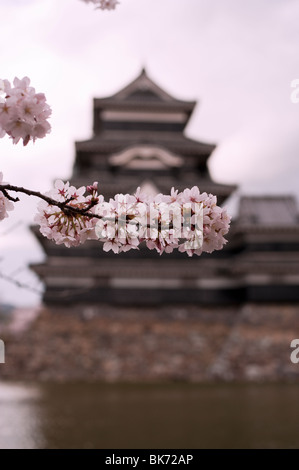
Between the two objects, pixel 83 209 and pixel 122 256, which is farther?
pixel 122 256

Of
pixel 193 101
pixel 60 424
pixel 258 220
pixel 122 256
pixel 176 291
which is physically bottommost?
pixel 60 424

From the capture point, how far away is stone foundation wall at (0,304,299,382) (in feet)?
42.5

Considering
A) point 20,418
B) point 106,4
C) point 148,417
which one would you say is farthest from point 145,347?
point 106,4

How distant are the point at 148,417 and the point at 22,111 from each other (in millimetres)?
A: 6474

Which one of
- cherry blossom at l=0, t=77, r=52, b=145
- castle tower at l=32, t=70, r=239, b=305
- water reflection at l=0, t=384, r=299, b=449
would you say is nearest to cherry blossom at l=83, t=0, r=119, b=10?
cherry blossom at l=0, t=77, r=52, b=145

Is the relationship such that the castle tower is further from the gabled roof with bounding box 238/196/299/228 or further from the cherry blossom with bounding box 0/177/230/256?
the cherry blossom with bounding box 0/177/230/256

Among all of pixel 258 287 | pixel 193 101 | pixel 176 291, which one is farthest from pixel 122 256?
pixel 193 101

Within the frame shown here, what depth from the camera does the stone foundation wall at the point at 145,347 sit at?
12945 millimetres

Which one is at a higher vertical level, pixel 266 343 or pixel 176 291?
pixel 176 291

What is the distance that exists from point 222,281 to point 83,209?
14605 mm

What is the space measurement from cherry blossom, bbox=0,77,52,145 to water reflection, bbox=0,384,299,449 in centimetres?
445

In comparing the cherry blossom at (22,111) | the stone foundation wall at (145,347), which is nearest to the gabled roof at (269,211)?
the stone foundation wall at (145,347)
